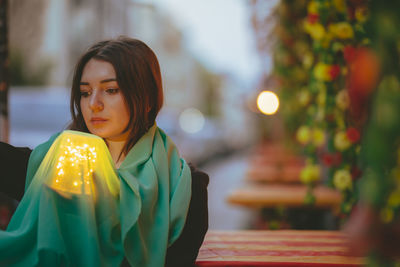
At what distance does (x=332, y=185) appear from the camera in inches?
81.2

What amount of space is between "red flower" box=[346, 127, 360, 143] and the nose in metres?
1.28

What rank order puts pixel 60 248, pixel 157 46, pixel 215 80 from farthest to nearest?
pixel 215 80
pixel 157 46
pixel 60 248

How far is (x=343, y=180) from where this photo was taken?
1920 millimetres

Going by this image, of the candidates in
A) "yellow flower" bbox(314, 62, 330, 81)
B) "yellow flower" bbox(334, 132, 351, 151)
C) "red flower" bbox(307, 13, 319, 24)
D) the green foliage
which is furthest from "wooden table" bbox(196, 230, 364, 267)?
the green foliage

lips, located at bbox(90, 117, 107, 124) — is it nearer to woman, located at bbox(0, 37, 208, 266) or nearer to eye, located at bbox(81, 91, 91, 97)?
woman, located at bbox(0, 37, 208, 266)

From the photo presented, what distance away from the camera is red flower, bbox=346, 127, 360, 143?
1.82 m

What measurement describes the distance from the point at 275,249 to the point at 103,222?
0.80 meters

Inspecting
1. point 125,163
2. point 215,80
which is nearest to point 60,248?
point 125,163

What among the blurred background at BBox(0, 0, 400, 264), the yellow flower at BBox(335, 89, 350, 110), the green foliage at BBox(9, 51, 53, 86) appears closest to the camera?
the blurred background at BBox(0, 0, 400, 264)

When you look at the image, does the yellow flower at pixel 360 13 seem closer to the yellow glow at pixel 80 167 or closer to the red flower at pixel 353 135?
the red flower at pixel 353 135

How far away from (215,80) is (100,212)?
39726 mm

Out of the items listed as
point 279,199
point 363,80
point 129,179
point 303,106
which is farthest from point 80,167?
point 303,106

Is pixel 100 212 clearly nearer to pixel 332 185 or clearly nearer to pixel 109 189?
pixel 109 189

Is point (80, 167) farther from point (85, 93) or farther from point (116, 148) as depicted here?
point (85, 93)
